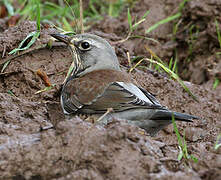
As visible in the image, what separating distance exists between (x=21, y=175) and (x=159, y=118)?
5.79 feet

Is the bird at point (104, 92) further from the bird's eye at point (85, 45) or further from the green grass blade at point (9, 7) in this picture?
the green grass blade at point (9, 7)

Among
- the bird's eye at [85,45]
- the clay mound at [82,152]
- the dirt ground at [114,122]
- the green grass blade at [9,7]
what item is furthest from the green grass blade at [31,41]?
the green grass blade at [9,7]

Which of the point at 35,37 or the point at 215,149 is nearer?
the point at 215,149

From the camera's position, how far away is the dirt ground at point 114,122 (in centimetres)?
355

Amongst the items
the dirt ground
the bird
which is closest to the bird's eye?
the bird

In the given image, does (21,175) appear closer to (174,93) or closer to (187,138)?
(187,138)

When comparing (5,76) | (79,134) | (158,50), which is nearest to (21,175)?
(79,134)

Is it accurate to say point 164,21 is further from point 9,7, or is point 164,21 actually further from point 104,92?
point 104,92

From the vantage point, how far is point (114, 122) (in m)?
4.00

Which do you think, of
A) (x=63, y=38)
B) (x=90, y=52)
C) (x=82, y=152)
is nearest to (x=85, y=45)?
(x=90, y=52)

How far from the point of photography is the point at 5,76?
582cm

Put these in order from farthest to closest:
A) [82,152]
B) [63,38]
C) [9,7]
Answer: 1. [9,7]
2. [63,38]
3. [82,152]

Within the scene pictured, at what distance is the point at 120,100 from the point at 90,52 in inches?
44.1

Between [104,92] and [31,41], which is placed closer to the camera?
[104,92]
